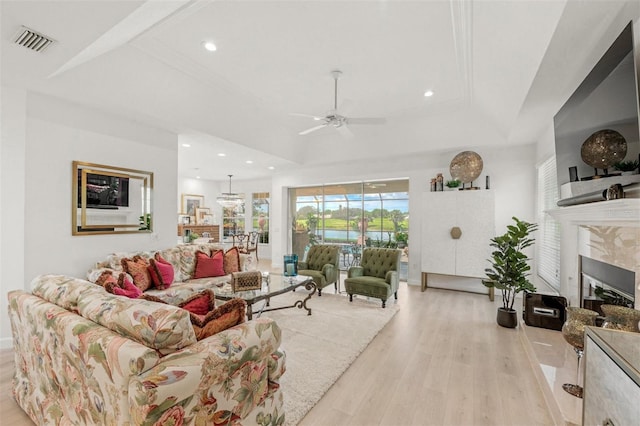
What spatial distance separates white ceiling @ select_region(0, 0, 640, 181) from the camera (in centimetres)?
212

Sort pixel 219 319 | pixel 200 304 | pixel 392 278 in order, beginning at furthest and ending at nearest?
pixel 392 278
pixel 200 304
pixel 219 319

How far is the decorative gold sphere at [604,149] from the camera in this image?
1.88 metres

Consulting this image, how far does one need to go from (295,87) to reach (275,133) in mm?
1826

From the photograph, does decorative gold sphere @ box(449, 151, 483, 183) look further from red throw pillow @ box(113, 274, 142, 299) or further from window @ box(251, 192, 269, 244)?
window @ box(251, 192, 269, 244)

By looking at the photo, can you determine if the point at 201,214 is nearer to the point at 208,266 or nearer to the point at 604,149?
the point at 208,266

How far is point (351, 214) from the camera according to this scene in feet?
23.7

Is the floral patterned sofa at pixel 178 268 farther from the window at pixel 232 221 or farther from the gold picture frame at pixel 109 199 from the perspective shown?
the window at pixel 232 221

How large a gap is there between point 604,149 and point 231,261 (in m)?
4.62

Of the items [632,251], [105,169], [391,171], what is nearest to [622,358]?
[632,251]

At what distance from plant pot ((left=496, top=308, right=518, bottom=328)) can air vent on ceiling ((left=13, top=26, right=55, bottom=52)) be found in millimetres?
5437

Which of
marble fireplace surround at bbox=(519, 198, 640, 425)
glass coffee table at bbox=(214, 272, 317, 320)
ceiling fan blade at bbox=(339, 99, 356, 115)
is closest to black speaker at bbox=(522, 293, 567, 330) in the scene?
marble fireplace surround at bbox=(519, 198, 640, 425)

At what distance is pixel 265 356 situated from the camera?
1.67 m

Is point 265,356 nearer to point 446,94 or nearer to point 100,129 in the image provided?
point 100,129

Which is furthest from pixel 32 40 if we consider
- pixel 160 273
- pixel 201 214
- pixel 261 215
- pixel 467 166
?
pixel 201 214
